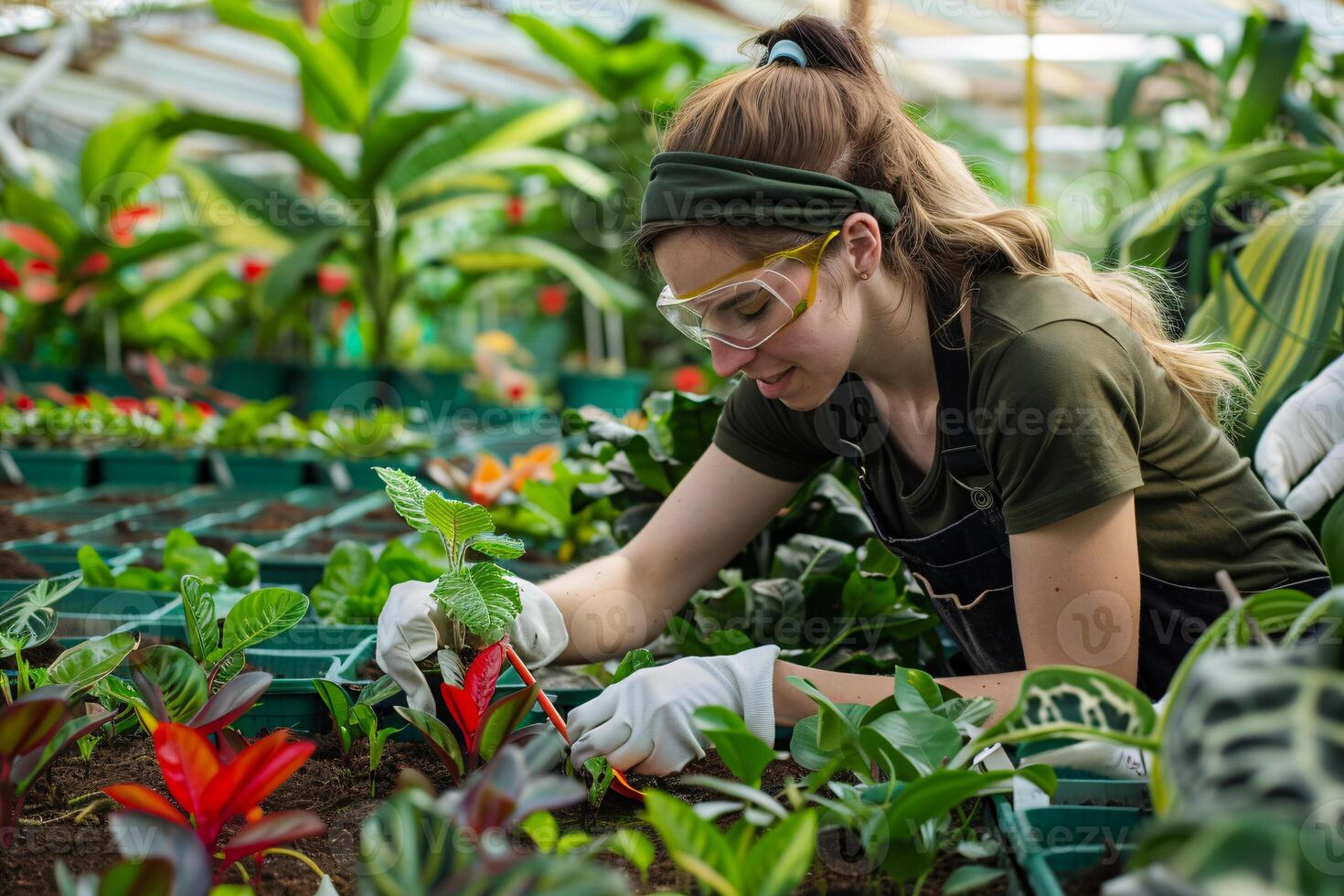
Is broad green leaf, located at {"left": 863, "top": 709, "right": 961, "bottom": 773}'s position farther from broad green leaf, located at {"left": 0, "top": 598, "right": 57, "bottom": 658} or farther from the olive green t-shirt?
broad green leaf, located at {"left": 0, "top": 598, "right": 57, "bottom": 658}

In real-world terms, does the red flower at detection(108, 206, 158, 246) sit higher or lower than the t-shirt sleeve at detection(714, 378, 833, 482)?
lower

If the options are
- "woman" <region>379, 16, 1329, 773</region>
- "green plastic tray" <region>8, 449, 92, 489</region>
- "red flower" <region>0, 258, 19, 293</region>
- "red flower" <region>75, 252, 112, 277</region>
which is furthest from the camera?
"red flower" <region>75, 252, 112, 277</region>

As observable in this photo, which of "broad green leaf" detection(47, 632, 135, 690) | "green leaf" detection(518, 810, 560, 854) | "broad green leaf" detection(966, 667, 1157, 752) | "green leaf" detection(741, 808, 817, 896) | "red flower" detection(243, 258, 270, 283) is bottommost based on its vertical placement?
"red flower" detection(243, 258, 270, 283)

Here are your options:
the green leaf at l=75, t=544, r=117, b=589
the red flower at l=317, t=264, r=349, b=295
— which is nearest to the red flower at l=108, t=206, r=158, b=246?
the red flower at l=317, t=264, r=349, b=295

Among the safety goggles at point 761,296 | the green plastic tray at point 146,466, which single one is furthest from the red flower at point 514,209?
the safety goggles at point 761,296

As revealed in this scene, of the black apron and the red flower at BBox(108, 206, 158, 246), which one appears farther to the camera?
the red flower at BBox(108, 206, 158, 246)

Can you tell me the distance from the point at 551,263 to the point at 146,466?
77.1 inches

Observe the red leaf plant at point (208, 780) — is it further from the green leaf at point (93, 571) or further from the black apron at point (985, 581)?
the green leaf at point (93, 571)

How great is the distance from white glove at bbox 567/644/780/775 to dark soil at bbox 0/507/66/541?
1543 mm

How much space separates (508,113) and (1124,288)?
12.2 ft

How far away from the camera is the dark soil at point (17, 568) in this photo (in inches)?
64.8

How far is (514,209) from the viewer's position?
514 centimetres

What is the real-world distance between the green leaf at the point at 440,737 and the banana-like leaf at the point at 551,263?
3501 mm

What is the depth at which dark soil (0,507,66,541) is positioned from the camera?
210 centimetres
